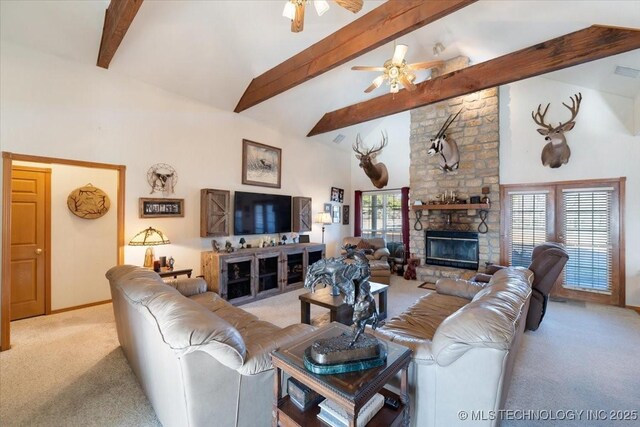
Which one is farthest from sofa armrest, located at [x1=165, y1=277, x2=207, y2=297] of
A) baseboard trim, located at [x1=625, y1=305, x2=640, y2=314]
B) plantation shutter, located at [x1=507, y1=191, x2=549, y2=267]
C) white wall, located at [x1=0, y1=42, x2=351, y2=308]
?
baseboard trim, located at [x1=625, y1=305, x2=640, y2=314]

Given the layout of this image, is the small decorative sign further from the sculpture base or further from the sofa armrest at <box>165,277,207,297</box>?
the sculpture base

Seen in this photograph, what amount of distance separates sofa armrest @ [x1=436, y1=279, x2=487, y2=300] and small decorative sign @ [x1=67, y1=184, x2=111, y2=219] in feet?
16.4

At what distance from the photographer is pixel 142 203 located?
12.0 ft

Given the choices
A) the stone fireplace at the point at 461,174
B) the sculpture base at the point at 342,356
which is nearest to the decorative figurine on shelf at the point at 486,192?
the stone fireplace at the point at 461,174

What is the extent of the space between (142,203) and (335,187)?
4359mm

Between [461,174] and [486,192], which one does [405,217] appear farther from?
[486,192]

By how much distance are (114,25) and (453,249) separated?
612cm

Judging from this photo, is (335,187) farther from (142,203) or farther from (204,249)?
(142,203)

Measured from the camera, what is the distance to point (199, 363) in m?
1.29

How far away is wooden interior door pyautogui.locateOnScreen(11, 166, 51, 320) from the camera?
11.4 ft

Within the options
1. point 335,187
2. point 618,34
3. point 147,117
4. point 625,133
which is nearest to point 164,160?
point 147,117

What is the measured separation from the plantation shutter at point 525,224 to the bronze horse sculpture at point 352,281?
16.2ft

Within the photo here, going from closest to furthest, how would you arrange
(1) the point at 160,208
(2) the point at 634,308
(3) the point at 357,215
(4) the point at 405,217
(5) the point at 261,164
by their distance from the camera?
(1) the point at 160,208 < (2) the point at 634,308 < (5) the point at 261,164 < (4) the point at 405,217 < (3) the point at 357,215

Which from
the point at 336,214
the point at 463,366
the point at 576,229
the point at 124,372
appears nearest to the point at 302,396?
the point at 463,366
